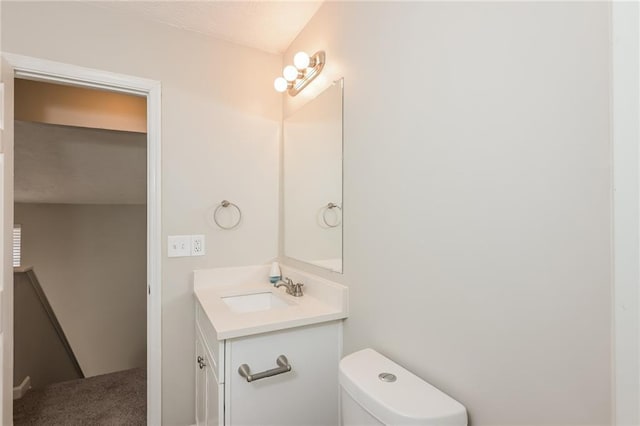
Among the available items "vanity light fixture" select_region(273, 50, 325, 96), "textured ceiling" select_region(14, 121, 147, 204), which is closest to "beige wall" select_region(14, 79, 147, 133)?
"textured ceiling" select_region(14, 121, 147, 204)

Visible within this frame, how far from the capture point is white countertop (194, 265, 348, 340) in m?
1.24

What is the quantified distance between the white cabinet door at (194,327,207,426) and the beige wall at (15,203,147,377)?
2.15m

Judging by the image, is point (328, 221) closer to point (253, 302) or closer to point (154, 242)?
point (253, 302)

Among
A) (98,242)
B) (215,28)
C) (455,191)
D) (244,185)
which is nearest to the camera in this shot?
(455,191)

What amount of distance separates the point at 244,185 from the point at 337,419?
1364 millimetres

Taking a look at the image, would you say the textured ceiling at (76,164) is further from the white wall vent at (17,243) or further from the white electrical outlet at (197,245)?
the white electrical outlet at (197,245)

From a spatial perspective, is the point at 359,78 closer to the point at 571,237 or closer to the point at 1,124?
the point at 571,237

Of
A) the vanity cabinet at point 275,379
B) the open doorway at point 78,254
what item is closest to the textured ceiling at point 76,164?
the open doorway at point 78,254

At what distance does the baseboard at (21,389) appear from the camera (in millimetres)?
2137

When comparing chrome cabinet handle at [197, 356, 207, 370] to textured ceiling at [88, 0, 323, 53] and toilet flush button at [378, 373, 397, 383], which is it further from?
textured ceiling at [88, 0, 323, 53]

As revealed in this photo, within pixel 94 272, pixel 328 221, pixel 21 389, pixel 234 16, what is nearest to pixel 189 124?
pixel 234 16

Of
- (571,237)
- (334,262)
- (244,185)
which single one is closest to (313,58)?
(244,185)

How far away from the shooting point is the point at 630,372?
572 millimetres

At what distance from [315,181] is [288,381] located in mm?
964
